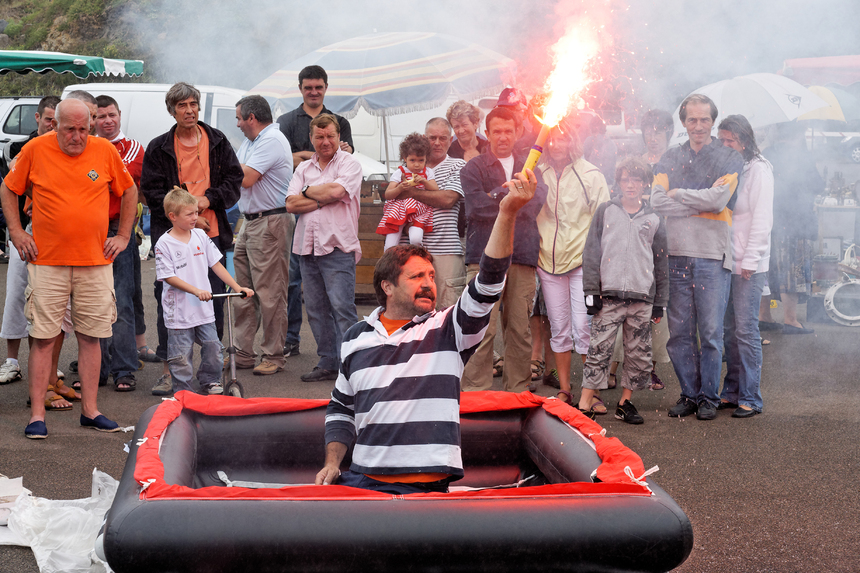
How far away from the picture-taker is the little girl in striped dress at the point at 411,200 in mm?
6344

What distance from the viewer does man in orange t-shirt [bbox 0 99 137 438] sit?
16.5ft

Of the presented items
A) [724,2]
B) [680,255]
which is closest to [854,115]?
[724,2]

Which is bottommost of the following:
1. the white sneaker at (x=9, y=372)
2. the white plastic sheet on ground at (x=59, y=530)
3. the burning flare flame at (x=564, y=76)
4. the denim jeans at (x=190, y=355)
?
the white plastic sheet on ground at (x=59, y=530)

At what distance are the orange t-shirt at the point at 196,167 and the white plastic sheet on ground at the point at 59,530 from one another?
2.62m

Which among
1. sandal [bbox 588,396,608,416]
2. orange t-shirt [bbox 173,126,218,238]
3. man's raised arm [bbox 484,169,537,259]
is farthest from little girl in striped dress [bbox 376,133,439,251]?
man's raised arm [bbox 484,169,537,259]

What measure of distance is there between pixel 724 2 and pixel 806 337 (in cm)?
336

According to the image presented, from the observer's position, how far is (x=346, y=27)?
43.6 feet

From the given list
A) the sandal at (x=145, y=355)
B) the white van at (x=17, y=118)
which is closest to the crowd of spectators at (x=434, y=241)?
the sandal at (x=145, y=355)

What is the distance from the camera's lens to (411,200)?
253 inches

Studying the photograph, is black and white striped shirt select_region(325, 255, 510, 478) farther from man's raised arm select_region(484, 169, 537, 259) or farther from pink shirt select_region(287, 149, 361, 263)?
pink shirt select_region(287, 149, 361, 263)

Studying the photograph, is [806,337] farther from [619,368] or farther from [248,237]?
[248,237]

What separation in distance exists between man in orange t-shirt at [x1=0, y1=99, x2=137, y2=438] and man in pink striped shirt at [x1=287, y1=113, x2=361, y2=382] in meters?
1.63

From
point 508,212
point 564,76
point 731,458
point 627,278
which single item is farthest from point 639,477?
point 627,278

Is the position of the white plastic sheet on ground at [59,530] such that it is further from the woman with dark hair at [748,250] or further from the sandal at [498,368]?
the woman with dark hair at [748,250]
